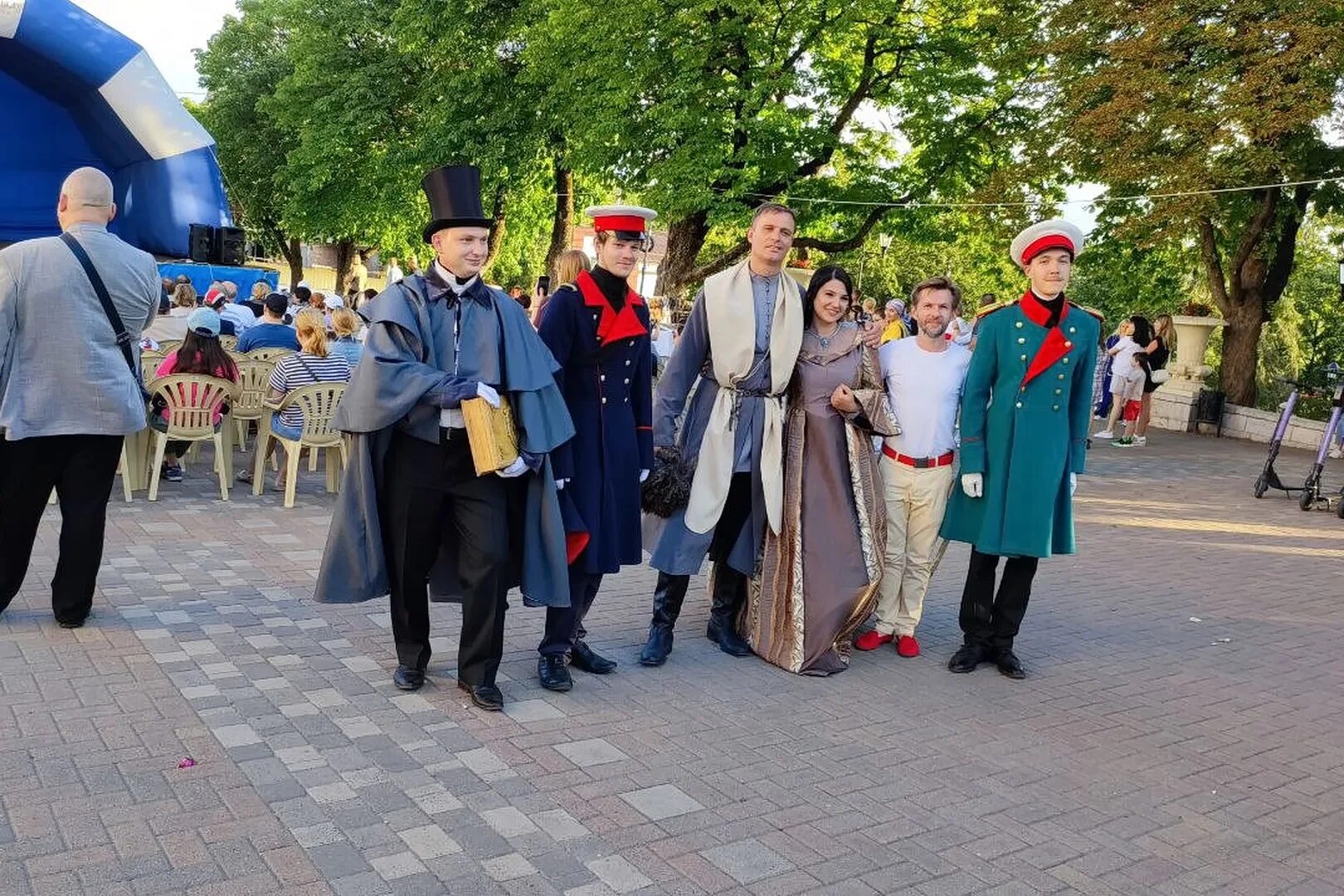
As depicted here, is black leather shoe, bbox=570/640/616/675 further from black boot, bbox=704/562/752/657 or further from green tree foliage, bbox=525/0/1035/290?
green tree foliage, bbox=525/0/1035/290

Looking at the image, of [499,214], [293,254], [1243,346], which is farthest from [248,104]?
[1243,346]

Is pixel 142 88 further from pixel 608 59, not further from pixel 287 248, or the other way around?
pixel 287 248

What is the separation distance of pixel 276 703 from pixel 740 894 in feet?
6.61

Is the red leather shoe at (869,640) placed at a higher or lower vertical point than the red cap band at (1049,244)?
lower

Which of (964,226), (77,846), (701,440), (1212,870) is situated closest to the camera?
(77,846)

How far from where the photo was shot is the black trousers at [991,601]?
5.60 m

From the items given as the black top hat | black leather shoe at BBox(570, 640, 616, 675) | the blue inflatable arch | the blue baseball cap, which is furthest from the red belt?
the blue inflatable arch

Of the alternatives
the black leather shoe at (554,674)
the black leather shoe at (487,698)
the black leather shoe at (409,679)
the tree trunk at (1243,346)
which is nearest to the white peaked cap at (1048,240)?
the black leather shoe at (554,674)

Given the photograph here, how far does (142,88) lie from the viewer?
17953mm

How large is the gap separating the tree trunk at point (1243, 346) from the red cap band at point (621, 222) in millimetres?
18502

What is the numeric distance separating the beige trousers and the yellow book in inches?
84.7

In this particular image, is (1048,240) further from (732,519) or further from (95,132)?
(95,132)

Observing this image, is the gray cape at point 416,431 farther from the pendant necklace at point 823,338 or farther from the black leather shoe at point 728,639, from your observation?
the pendant necklace at point 823,338

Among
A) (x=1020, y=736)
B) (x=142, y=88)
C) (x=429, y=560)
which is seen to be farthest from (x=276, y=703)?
(x=142, y=88)
